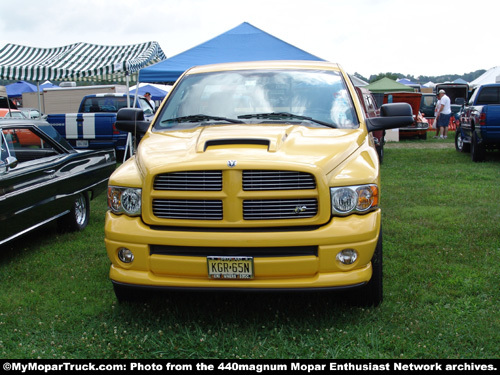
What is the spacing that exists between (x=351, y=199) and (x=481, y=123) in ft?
31.9

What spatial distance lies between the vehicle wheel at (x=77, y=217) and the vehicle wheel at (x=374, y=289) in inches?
155

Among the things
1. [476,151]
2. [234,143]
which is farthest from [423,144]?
[234,143]

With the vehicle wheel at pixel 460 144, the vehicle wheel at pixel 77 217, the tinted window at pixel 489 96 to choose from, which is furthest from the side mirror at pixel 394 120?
the vehicle wheel at pixel 460 144

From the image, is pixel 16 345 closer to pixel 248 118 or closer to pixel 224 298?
pixel 224 298

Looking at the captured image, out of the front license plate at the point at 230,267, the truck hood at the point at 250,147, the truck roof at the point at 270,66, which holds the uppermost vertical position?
the truck roof at the point at 270,66

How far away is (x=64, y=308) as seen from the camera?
Answer: 422cm

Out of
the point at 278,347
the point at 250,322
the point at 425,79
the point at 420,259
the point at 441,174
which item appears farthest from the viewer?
the point at 425,79

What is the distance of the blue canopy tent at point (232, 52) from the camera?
476 inches

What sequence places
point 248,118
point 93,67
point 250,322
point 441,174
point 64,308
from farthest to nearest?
point 93,67 < point 441,174 < point 248,118 < point 64,308 < point 250,322

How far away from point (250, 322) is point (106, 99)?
12.7m

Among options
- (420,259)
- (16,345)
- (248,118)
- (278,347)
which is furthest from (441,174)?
(16,345)

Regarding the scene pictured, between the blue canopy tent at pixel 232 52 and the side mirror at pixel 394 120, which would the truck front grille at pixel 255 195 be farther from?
the blue canopy tent at pixel 232 52

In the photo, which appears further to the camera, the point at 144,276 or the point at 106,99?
the point at 106,99

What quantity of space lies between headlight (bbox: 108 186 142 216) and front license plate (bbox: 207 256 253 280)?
63 cm
